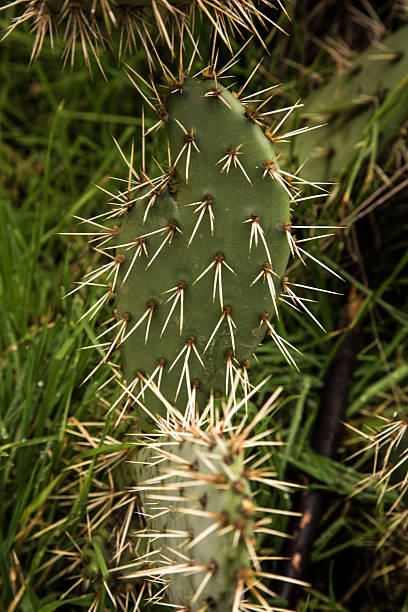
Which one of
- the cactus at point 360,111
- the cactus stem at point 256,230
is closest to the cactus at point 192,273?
the cactus stem at point 256,230

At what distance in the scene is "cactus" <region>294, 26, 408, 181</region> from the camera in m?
1.46

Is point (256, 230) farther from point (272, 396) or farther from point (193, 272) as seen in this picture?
point (272, 396)

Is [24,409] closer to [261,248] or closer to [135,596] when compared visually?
[135,596]

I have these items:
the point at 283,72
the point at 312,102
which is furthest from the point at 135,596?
the point at 283,72

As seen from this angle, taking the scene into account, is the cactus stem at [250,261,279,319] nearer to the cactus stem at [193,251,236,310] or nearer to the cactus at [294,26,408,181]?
the cactus stem at [193,251,236,310]

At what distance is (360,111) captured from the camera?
1.55 metres

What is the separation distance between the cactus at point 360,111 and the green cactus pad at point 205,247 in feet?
2.20

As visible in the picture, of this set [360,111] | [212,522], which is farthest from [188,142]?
[360,111]

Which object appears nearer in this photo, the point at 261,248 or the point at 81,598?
the point at 261,248

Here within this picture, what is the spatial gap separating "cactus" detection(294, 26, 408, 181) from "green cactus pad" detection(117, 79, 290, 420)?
2.20 ft

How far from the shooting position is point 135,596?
3.22 feet

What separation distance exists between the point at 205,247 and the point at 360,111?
0.89 meters

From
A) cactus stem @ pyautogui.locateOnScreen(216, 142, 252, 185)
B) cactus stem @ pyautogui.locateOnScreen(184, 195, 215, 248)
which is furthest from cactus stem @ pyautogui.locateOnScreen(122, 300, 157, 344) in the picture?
cactus stem @ pyautogui.locateOnScreen(216, 142, 252, 185)

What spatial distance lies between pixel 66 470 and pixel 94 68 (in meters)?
1.40
